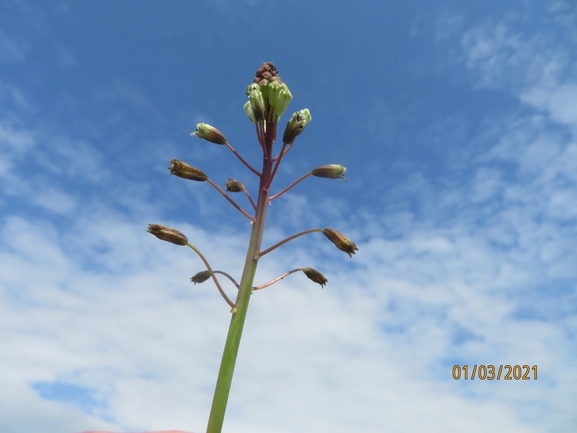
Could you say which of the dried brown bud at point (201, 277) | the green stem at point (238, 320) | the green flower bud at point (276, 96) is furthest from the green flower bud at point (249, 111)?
the dried brown bud at point (201, 277)

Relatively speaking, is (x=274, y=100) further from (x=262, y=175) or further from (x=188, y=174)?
(x=188, y=174)

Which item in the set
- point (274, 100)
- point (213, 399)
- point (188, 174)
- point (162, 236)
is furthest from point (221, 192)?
point (213, 399)

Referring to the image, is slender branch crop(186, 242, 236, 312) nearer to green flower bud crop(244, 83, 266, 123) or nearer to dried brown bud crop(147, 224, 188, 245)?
dried brown bud crop(147, 224, 188, 245)

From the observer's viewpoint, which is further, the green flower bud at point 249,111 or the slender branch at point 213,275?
the green flower bud at point 249,111

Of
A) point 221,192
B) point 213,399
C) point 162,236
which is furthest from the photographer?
point 221,192

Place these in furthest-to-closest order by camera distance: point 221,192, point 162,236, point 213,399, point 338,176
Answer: point 338,176 → point 221,192 → point 162,236 → point 213,399

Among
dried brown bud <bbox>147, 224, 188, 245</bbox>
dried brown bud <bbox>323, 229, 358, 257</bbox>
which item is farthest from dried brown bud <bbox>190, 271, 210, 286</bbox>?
dried brown bud <bbox>323, 229, 358, 257</bbox>

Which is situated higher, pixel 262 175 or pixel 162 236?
pixel 262 175

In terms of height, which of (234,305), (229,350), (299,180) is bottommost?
(229,350)

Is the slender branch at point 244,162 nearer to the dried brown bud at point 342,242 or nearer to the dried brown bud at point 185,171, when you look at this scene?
the dried brown bud at point 185,171
